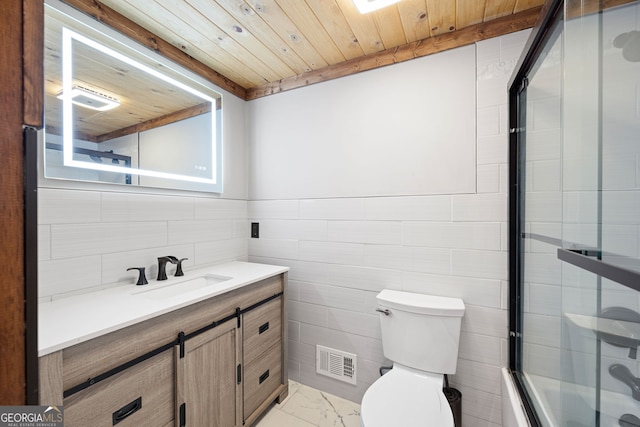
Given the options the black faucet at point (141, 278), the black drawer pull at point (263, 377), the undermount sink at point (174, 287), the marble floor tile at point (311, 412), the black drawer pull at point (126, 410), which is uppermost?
the black faucet at point (141, 278)

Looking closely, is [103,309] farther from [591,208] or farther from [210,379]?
[591,208]

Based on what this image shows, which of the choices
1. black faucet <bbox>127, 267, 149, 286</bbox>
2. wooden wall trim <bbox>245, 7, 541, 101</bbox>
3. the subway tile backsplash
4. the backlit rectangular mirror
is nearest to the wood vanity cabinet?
the subway tile backsplash

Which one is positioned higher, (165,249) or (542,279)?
(165,249)

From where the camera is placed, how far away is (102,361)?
92 cm

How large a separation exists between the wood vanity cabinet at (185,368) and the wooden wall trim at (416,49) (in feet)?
4.64

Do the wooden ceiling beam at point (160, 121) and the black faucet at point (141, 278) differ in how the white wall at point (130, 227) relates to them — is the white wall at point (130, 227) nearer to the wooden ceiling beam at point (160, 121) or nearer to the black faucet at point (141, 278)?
the black faucet at point (141, 278)

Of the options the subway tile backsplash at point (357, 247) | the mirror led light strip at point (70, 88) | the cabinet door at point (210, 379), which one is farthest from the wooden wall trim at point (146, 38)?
the cabinet door at point (210, 379)

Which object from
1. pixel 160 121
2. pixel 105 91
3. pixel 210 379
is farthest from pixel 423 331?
pixel 105 91

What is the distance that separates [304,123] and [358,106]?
0.41 meters

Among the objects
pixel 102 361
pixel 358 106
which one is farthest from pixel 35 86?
pixel 358 106

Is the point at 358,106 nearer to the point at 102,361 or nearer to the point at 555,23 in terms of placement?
the point at 555,23

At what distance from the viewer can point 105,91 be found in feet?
4.55

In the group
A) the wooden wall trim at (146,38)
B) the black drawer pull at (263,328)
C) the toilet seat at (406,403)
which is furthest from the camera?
the black drawer pull at (263,328)

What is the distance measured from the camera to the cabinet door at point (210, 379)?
3.89ft
